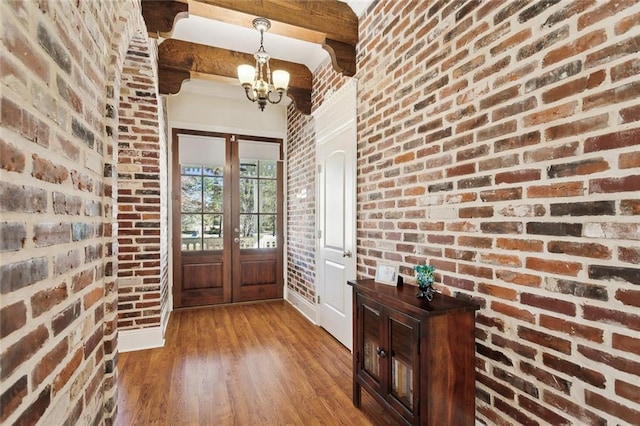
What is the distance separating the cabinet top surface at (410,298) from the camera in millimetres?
1543

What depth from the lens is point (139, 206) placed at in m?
3.02

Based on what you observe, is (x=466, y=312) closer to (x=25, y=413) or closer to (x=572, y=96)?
(x=572, y=96)

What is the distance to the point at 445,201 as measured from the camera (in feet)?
5.90

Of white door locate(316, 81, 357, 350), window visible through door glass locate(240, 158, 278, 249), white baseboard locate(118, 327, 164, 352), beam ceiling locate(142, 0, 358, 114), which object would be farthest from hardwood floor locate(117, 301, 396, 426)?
beam ceiling locate(142, 0, 358, 114)

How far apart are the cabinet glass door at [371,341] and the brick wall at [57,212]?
1378 mm

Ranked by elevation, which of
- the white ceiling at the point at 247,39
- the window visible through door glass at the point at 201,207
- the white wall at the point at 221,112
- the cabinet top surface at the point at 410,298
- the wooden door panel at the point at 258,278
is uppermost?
the white ceiling at the point at 247,39

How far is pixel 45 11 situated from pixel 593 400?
6.93 ft

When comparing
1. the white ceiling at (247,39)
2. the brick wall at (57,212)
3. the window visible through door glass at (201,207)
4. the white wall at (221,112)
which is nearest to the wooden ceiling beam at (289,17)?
the white ceiling at (247,39)

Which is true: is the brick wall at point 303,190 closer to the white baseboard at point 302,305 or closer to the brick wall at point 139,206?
the white baseboard at point 302,305

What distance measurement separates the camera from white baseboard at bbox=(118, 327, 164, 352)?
9.71 feet

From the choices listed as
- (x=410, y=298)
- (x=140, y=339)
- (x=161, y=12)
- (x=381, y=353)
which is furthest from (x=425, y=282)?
(x=140, y=339)

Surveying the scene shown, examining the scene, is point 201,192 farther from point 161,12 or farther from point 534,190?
point 534,190

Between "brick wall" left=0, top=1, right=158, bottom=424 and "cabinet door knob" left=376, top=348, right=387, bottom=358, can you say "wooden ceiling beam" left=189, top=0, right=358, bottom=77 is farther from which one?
"cabinet door knob" left=376, top=348, right=387, bottom=358

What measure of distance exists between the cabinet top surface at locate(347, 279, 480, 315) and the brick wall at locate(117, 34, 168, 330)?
83.6 inches
